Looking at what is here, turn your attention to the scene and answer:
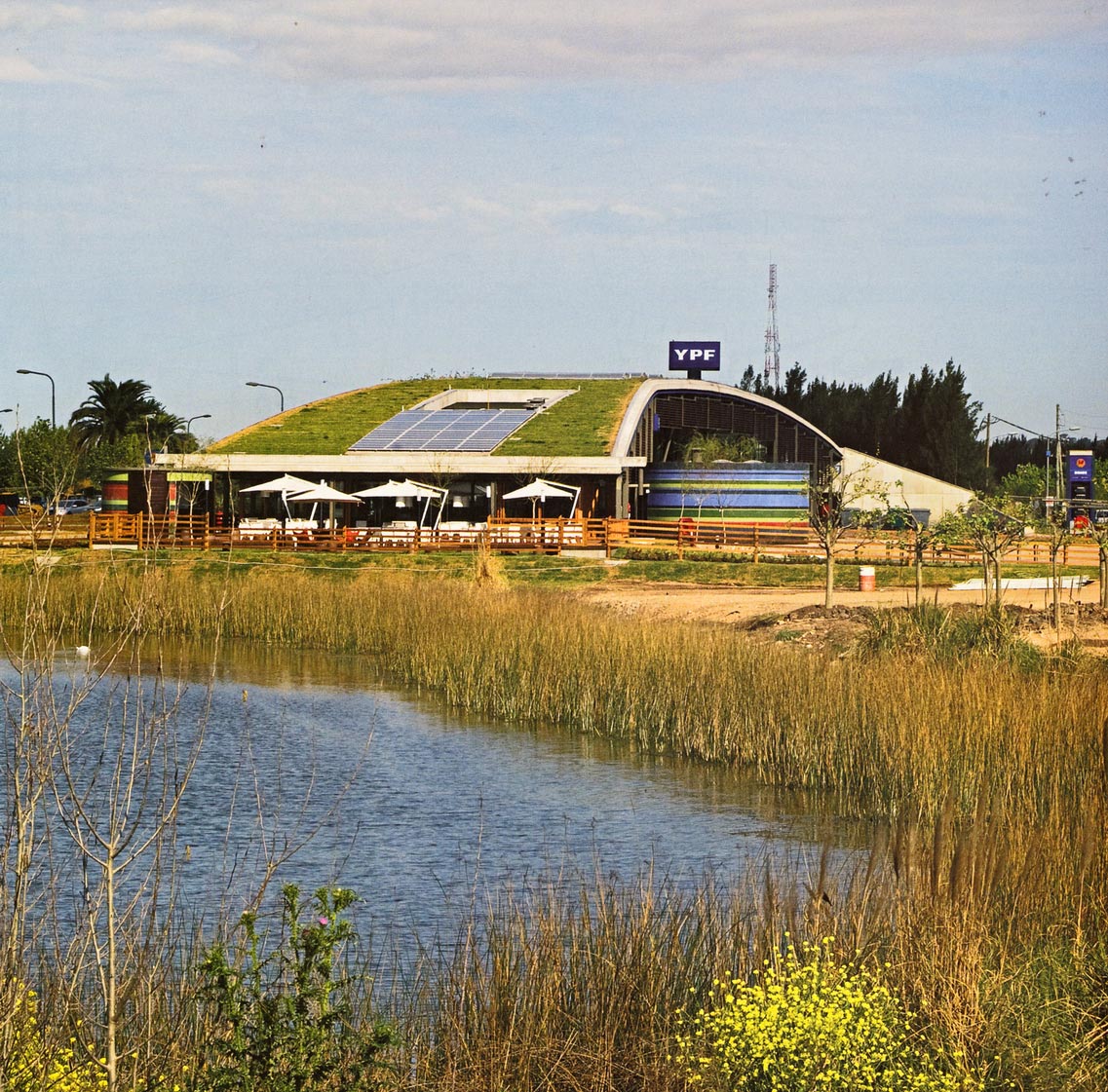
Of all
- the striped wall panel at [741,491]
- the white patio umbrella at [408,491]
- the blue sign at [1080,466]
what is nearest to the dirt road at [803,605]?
the white patio umbrella at [408,491]

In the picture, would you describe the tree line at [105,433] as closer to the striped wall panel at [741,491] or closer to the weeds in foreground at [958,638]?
the striped wall panel at [741,491]

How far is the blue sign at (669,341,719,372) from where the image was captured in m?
70.0

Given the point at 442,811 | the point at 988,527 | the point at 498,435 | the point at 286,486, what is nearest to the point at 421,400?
the point at 498,435

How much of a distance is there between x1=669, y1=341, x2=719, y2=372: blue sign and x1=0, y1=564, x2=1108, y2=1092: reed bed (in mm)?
43216

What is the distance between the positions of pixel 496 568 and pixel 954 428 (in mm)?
53743

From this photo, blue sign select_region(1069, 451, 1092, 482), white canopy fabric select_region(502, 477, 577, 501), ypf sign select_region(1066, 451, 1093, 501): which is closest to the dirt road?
white canopy fabric select_region(502, 477, 577, 501)

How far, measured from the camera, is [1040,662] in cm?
1811

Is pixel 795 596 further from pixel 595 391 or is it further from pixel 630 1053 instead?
pixel 595 391

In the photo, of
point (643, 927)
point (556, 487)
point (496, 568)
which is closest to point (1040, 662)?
point (643, 927)

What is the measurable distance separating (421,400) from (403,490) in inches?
556

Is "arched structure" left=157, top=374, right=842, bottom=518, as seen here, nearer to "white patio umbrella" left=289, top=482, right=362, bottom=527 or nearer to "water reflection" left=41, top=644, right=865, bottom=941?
"white patio umbrella" left=289, top=482, right=362, bottom=527

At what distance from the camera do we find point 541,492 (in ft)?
159

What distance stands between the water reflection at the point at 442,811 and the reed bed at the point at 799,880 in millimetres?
662

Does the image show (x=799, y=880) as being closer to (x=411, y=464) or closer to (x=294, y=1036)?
(x=294, y=1036)
